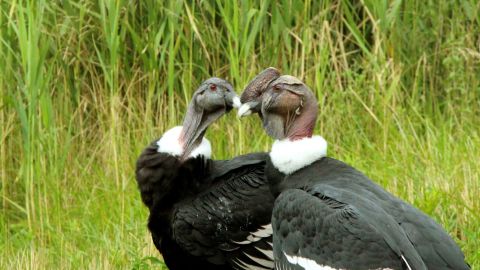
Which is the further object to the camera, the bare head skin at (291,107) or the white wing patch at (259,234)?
the white wing patch at (259,234)

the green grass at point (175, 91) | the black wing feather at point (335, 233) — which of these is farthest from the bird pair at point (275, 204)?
the green grass at point (175, 91)

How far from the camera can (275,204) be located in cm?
494

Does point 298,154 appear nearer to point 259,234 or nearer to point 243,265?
point 259,234

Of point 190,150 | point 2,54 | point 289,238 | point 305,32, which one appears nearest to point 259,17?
point 305,32

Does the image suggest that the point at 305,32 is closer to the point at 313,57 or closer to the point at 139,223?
the point at 313,57

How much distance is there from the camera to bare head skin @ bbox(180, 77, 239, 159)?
19.4ft

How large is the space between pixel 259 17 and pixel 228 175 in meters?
1.31

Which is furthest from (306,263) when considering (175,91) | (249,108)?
(175,91)

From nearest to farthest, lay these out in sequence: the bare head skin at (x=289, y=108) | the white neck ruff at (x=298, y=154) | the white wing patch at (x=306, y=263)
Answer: the white wing patch at (x=306, y=263) → the white neck ruff at (x=298, y=154) → the bare head skin at (x=289, y=108)

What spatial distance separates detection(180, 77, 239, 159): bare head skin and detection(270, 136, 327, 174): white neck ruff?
64cm

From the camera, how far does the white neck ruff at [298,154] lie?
525 cm

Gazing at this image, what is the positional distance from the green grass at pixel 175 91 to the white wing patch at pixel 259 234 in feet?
2.93

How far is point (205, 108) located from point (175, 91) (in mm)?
1528

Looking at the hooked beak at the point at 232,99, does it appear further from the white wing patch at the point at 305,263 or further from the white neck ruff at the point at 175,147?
the white wing patch at the point at 305,263
